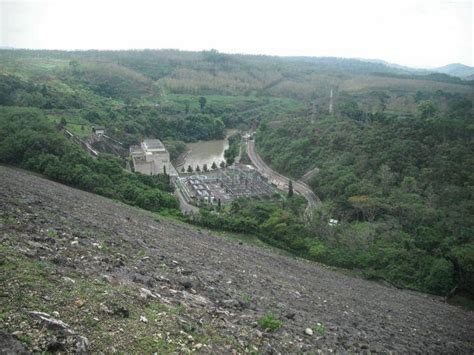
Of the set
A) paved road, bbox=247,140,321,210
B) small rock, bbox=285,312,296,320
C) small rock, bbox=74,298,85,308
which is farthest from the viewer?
paved road, bbox=247,140,321,210

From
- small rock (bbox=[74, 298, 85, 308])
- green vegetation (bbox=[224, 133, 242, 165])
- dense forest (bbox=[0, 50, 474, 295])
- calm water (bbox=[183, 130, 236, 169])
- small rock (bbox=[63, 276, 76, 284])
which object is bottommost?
calm water (bbox=[183, 130, 236, 169])

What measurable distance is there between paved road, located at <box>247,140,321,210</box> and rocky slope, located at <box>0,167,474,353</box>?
23570 millimetres

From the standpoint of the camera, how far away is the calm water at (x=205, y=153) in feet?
204

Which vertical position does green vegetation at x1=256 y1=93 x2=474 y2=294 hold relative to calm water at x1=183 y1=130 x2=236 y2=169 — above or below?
above

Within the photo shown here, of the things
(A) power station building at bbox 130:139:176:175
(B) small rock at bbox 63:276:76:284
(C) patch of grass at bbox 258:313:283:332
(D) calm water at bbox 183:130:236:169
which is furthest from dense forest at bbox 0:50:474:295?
(B) small rock at bbox 63:276:76:284

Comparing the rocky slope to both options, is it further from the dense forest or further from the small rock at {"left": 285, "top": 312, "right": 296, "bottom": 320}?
the dense forest

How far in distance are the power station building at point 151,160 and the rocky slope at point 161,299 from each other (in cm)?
2973

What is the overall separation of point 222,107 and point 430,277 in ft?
260

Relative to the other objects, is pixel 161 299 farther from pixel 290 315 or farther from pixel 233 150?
pixel 233 150

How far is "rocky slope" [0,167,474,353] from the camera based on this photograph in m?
6.34

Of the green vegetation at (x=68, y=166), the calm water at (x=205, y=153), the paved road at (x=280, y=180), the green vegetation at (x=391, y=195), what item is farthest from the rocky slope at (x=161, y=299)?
the calm water at (x=205, y=153)

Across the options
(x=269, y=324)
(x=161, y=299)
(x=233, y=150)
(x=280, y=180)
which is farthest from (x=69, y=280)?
(x=233, y=150)

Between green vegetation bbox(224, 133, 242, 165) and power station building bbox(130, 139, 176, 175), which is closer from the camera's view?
power station building bbox(130, 139, 176, 175)

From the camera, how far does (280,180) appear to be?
162 feet
